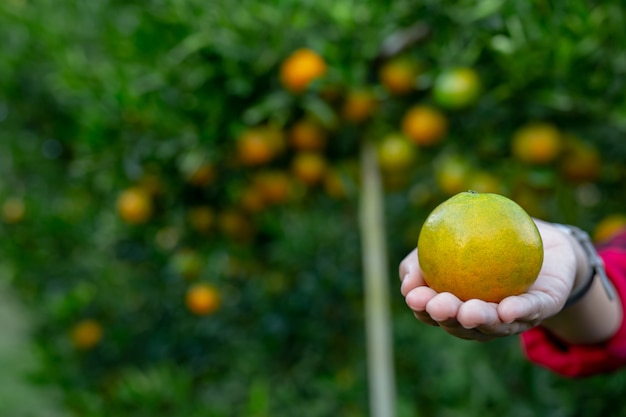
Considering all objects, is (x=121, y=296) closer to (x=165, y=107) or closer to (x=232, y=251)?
(x=232, y=251)

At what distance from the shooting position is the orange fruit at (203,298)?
1882mm

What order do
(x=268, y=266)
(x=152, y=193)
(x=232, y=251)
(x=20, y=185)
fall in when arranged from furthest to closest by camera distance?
1. (x=20, y=185)
2. (x=268, y=266)
3. (x=232, y=251)
4. (x=152, y=193)

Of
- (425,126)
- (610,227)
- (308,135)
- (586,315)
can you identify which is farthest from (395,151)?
(586,315)

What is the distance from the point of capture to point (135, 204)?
1736mm

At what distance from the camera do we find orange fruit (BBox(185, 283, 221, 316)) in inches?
74.1

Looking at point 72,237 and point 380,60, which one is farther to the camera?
point 72,237

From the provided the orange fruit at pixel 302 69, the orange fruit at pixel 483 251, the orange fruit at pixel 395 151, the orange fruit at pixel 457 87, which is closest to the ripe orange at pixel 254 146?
the orange fruit at pixel 302 69

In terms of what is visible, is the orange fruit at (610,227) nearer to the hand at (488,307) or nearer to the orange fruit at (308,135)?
the orange fruit at (308,135)

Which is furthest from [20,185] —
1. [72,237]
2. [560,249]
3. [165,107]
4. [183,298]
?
[560,249]

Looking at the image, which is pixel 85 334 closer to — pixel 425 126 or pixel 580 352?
pixel 425 126

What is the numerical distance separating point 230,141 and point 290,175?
0.18 m

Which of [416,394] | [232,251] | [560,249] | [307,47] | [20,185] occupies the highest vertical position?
[20,185]

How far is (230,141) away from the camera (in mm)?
1575

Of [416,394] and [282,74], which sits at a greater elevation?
[282,74]
